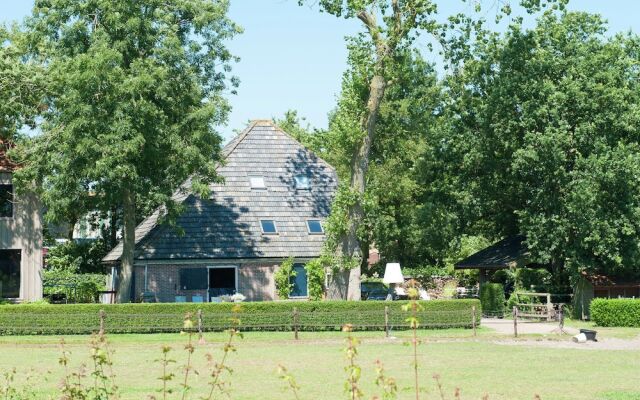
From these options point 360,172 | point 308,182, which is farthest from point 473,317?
point 308,182

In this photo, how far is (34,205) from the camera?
42750mm

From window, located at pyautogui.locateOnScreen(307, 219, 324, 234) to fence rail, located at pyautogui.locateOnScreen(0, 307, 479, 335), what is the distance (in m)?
9.68

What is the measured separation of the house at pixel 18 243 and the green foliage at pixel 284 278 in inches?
400

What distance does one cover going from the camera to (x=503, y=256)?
4756 cm

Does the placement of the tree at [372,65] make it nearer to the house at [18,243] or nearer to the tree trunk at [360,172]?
the tree trunk at [360,172]

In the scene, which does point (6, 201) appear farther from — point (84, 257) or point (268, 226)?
point (84, 257)

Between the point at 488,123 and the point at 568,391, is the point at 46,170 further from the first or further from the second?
the point at 568,391

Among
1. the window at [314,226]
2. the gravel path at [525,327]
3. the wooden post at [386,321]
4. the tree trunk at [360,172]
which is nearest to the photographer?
the wooden post at [386,321]

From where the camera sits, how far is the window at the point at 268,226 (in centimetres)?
4467

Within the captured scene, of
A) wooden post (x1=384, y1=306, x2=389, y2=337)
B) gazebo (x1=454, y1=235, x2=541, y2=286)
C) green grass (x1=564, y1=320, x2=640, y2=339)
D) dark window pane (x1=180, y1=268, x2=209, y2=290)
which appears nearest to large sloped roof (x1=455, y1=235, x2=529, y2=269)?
gazebo (x1=454, y1=235, x2=541, y2=286)

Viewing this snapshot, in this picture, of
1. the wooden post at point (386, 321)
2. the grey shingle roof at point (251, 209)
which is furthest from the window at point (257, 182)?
the wooden post at point (386, 321)

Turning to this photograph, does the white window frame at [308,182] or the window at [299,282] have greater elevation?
the white window frame at [308,182]

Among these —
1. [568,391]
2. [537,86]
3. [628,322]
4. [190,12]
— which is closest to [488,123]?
[537,86]

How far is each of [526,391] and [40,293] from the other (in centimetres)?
2818
